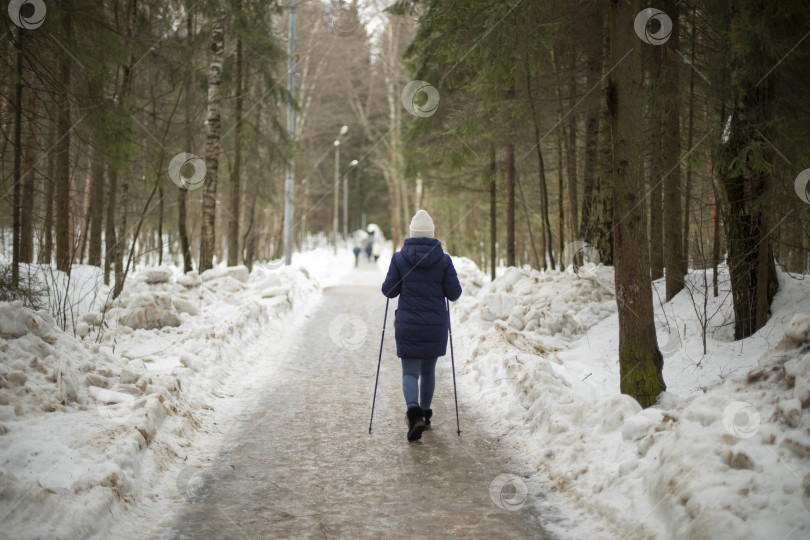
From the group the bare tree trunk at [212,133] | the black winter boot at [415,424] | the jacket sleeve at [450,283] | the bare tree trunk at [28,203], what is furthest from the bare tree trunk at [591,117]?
the bare tree trunk at [28,203]

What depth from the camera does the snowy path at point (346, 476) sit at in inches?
154

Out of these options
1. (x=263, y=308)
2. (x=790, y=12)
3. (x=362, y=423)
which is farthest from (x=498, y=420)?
(x=263, y=308)

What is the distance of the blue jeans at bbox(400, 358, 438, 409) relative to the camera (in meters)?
5.75

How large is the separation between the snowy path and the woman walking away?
56 cm

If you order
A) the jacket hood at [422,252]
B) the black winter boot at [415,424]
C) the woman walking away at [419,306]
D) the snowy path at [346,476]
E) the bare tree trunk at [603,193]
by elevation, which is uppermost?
the bare tree trunk at [603,193]

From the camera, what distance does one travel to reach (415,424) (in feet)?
18.5

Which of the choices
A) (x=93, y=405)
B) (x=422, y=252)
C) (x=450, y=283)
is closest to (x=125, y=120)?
(x=93, y=405)

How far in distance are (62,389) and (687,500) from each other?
477 centimetres

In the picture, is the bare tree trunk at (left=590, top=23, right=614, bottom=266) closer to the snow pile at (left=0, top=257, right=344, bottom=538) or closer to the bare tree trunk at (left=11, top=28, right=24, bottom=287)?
the snow pile at (left=0, top=257, right=344, bottom=538)

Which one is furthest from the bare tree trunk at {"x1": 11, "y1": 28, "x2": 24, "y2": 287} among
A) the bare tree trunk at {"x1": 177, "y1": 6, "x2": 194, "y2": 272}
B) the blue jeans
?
the bare tree trunk at {"x1": 177, "y1": 6, "x2": 194, "y2": 272}

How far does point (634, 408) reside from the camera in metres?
4.90

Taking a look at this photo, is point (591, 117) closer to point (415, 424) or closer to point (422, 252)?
point (422, 252)

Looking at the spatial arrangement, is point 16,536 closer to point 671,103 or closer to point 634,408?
point 634,408

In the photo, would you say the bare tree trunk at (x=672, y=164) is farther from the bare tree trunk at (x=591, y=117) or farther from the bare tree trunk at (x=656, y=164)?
the bare tree trunk at (x=591, y=117)
